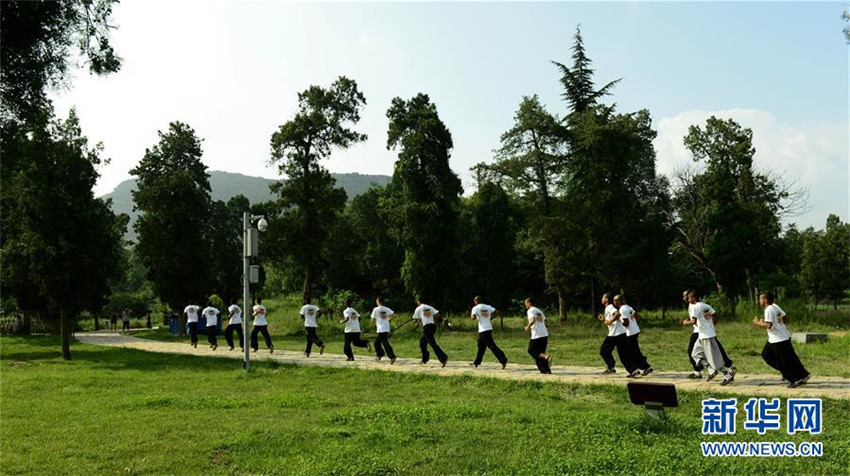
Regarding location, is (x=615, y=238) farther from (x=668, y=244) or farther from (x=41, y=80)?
(x=41, y=80)

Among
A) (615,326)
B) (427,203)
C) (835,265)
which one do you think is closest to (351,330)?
(615,326)

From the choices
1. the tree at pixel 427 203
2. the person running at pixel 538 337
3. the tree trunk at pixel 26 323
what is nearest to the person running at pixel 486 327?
the person running at pixel 538 337

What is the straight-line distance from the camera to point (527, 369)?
15203 millimetres

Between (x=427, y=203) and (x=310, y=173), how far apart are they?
624 cm

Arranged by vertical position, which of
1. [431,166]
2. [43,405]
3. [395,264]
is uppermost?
[431,166]

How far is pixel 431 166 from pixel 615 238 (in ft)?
32.9

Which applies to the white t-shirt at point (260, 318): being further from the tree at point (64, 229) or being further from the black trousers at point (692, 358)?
the black trousers at point (692, 358)

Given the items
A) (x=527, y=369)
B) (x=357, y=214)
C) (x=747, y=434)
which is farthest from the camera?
(x=357, y=214)

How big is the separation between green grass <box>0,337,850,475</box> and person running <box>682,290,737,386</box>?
4.60ft

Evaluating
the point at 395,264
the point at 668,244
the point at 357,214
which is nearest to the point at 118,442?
the point at 668,244

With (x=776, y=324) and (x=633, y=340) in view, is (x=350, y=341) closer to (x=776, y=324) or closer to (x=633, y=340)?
(x=633, y=340)

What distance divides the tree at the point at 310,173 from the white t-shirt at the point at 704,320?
2353 cm

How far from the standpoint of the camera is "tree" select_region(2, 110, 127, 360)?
68.1 feet

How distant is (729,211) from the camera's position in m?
35.9
